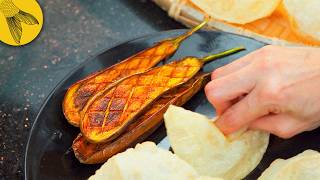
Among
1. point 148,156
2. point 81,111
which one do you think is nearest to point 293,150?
point 148,156

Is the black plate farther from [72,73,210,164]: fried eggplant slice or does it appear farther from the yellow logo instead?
the yellow logo

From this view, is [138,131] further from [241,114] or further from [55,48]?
[55,48]

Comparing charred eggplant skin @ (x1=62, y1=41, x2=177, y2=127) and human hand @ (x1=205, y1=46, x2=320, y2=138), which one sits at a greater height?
human hand @ (x1=205, y1=46, x2=320, y2=138)

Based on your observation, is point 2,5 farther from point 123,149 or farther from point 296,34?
point 296,34

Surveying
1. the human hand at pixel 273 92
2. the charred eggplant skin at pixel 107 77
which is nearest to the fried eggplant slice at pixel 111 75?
the charred eggplant skin at pixel 107 77

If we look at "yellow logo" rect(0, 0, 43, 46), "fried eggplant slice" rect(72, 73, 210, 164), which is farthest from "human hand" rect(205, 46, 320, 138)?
"yellow logo" rect(0, 0, 43, 46)

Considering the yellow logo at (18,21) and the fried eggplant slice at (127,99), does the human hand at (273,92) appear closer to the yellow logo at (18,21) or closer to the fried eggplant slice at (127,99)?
Result: the fried eggplant slice at (127,99)

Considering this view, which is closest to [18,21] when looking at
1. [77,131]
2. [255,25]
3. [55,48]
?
[55,48]
